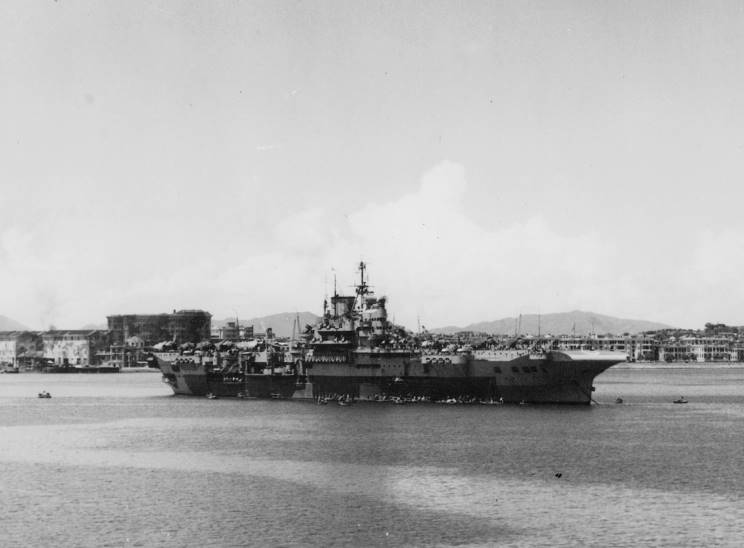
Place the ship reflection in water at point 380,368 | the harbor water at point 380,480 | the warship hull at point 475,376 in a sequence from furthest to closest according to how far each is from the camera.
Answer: the ship reflection in water at point 380,368 → the warship hull at point 475,376 → the harbor water at point 380,480

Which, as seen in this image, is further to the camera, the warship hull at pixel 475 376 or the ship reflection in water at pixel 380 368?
the ship reflection in water at pixel 380 368

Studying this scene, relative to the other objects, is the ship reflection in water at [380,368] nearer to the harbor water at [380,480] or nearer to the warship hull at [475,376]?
the warship hull at [475,376]

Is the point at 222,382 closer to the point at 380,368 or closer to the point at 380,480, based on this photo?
the point at 380,368

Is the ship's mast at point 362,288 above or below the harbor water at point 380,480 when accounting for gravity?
above

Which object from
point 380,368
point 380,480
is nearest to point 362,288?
point 380,368

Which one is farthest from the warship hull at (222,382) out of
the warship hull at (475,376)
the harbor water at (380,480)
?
the harbor water at (380,480)

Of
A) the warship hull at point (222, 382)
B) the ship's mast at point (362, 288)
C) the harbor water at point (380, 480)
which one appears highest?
the ship's mast at point (362, 288)

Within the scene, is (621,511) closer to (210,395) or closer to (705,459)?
(705,459)

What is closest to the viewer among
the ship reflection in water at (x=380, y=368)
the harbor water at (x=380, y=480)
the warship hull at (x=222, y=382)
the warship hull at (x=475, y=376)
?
the harbor water at (x=380, y=480)
